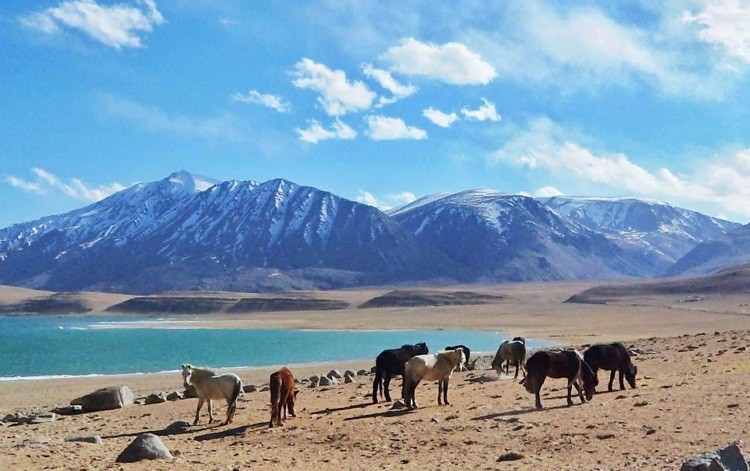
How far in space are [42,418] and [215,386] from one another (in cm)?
602

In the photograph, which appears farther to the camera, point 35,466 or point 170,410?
point 170,410

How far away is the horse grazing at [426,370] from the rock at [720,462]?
8.87 m

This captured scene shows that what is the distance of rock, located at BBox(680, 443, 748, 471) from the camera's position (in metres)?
9.63

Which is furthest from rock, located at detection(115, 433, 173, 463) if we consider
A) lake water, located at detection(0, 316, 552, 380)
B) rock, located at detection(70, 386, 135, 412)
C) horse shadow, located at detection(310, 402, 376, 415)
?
lake water, located at detection(0, 316, 552, 380)

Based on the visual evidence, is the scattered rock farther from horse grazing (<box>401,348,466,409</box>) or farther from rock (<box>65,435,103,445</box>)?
rock (<box>65,435,103,445</box>)

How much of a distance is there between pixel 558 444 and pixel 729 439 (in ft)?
9.23

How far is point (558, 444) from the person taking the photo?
13.2m

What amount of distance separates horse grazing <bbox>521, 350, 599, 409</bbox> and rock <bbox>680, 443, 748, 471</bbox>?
6844 millimetres

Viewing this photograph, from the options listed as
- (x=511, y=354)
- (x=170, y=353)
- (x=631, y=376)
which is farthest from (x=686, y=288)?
(x=631, y=376)

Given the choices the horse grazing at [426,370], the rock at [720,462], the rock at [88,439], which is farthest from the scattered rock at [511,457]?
the rock at [88,439]

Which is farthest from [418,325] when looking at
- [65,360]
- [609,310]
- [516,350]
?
[516,350]

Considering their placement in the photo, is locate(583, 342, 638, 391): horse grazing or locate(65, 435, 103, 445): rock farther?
locate(583, 342, 638, 391): horse grazing

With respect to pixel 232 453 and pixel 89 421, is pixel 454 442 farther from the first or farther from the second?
pixel 89 421

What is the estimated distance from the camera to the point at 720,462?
9758mm
